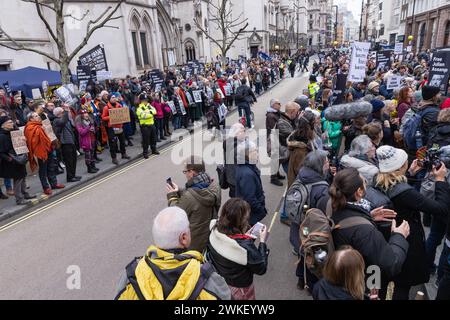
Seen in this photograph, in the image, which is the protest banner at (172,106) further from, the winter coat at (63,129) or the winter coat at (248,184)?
the winter coat at (248,184)

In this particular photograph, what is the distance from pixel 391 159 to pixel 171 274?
2359mm

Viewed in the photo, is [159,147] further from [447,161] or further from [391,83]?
[447,161]

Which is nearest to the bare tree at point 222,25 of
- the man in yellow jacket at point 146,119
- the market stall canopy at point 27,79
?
the market stall canopy at point 27,79

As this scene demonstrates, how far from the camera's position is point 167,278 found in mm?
2025

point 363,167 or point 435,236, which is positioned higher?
point 363,167

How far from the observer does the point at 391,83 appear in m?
9.62

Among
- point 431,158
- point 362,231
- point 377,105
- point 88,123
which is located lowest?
point 88,123

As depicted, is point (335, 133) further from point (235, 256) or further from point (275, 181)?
point (235, 256)

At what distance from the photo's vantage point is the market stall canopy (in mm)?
14531

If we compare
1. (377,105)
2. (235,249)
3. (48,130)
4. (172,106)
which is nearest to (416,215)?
(235,249)

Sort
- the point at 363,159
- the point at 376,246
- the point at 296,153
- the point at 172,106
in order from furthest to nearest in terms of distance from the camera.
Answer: the point at 172,106 → the point at 296,153 → the point at 363,159 → the point at 376,246

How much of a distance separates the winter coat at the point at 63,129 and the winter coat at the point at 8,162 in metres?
1.23

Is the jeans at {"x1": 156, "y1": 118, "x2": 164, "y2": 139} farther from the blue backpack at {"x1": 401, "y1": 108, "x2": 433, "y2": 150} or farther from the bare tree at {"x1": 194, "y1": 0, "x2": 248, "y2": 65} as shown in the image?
the bare tree at {"x1": 194, "y1": 0, "x2": 248, "y2": 65}

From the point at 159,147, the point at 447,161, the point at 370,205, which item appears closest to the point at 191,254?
the point at 370,205
